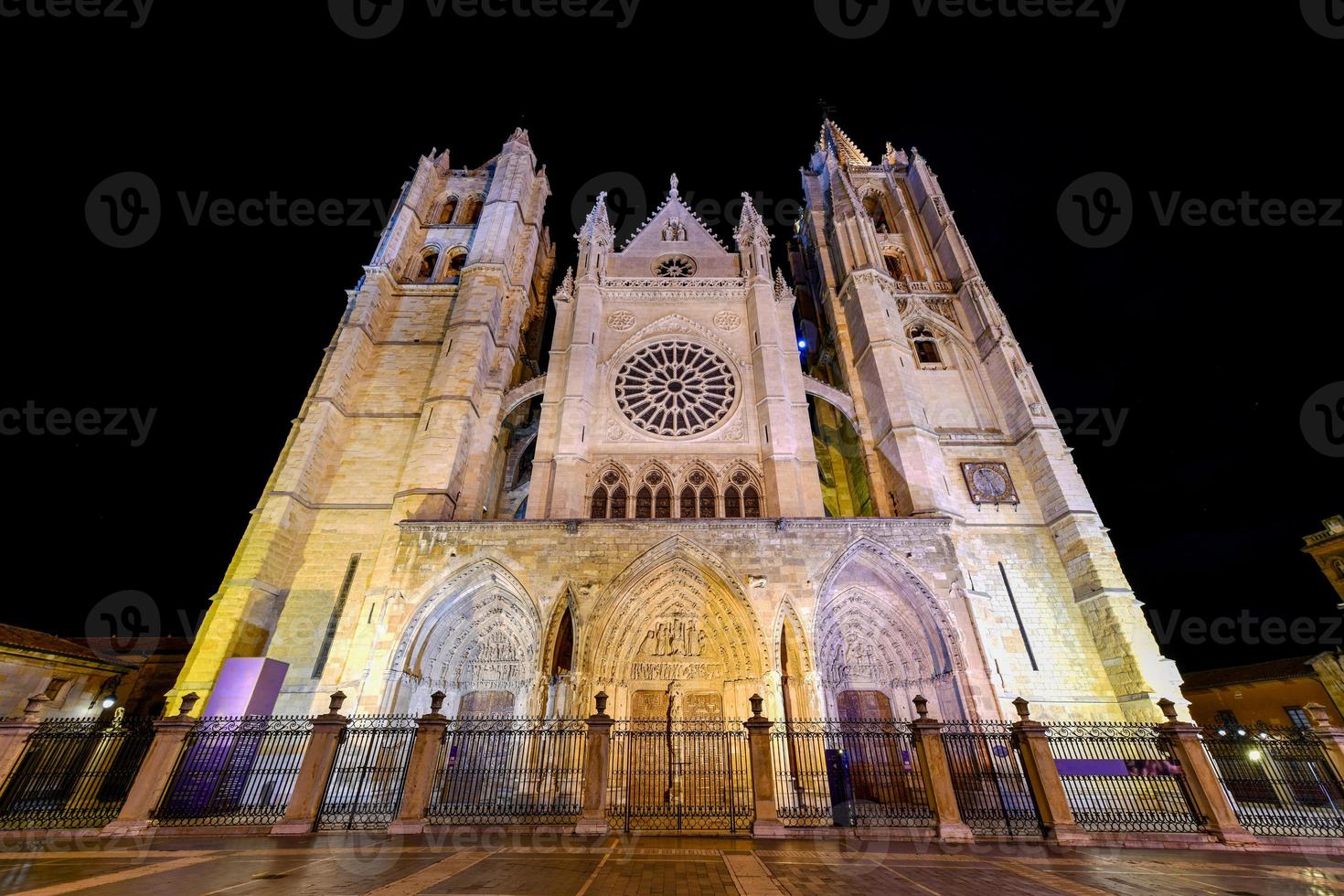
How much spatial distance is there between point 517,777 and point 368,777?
9.24ft

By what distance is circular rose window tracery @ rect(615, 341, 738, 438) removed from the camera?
1591cm

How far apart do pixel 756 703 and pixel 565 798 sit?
4.05 m

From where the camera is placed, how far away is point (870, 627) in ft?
39.6

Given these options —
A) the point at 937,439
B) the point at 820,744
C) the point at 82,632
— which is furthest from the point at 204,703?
the point at 82,632

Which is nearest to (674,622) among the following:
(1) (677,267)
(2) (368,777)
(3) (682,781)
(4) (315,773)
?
(3) (682,781)

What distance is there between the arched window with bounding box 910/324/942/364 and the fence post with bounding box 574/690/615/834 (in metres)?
15.6

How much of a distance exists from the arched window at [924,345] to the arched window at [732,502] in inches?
340

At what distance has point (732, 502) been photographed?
14.4 m

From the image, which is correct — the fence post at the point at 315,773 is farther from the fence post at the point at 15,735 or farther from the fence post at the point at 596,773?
the fence post at the point at 15,735

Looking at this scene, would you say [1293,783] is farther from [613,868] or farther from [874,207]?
[874,207]

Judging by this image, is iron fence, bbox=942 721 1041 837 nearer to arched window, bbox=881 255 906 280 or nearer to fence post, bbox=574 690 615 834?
fence post, bbox=574 690 615 834

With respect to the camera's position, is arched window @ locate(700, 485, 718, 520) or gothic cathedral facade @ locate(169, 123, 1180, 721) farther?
arched window @ locate(700, 485, 718, 520)

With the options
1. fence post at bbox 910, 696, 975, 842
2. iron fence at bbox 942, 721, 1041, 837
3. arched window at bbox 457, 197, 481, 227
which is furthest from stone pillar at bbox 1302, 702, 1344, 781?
arched window at bbox 457, 197, 481, 227

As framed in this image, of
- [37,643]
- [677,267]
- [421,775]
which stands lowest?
[421,775]
